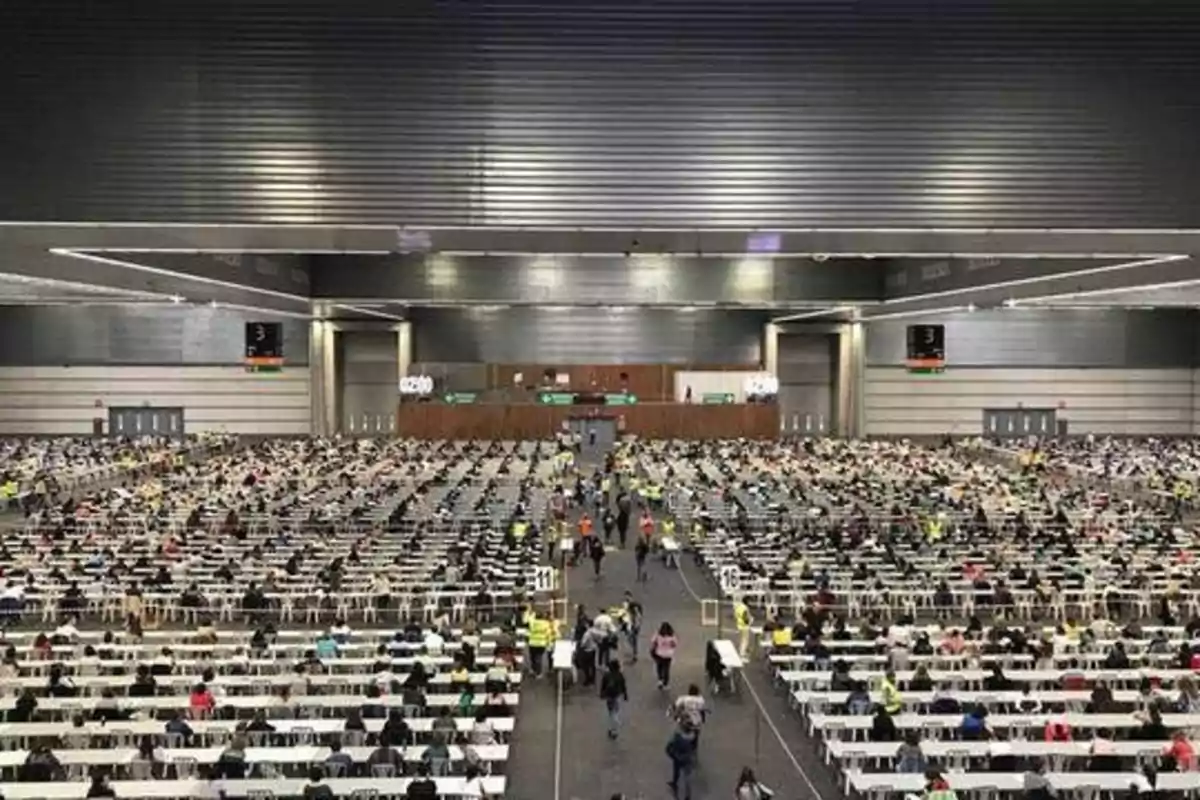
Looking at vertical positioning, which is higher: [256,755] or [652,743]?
[256,755]

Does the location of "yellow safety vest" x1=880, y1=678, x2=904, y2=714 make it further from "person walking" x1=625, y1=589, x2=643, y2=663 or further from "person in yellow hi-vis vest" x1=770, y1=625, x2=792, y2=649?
"person walking" x1=625, y1=589, x2=643, y2=663

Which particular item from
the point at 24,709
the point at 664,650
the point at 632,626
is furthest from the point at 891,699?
the point at 24,709

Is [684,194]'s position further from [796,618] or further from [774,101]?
[796,618]

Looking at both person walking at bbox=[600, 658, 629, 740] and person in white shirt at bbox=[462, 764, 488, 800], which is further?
person walking at bbox=[600, 658, 629, 740]

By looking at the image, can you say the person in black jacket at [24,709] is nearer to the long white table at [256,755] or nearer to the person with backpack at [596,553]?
the long white table at [256,755]

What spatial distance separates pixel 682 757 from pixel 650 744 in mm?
2190

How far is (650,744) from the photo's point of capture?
14.4 meters

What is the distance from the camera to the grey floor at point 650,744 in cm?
1286

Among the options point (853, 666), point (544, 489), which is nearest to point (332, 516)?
point (544, 489)

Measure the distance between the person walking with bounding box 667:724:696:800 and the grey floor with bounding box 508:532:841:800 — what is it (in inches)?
8.6

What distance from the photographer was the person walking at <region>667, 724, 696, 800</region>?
40.2 feet

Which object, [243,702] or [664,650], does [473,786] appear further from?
[664,650]

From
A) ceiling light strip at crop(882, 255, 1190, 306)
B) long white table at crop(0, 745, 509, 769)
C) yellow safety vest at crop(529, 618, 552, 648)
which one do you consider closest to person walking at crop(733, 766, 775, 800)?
long white table at crop(0, 745, 509, 769)

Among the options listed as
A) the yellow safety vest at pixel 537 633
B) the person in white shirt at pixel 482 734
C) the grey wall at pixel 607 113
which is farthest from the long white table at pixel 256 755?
the grey wall at pixel 607 113
